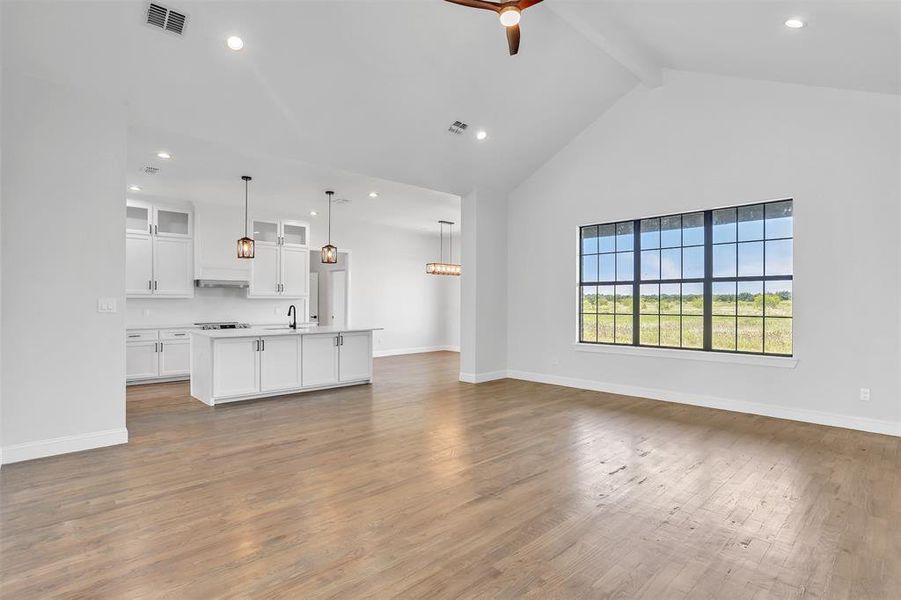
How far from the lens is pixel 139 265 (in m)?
7.12

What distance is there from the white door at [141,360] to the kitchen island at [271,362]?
142 centimetres

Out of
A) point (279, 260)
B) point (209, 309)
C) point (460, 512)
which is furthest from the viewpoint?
point (279, 260)

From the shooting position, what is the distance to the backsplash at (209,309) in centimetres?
743

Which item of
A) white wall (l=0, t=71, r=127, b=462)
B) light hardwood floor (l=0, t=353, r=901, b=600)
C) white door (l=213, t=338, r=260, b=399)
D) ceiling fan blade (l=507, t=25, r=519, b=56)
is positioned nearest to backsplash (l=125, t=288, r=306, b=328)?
white door (l=213, t=338, r=260, b=399)

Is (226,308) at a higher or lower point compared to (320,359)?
higher

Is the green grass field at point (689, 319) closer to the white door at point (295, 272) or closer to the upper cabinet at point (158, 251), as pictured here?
the white door at point (295, 272)

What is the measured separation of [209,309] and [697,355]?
751 centimetres

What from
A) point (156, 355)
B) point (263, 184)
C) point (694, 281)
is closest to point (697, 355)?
point (694, 281)

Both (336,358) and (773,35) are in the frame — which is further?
(336,358)

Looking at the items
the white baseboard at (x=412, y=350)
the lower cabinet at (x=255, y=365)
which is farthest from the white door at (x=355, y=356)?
the white baseboard at (x=412, y=350)

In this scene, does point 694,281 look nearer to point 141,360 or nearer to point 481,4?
point 481,4

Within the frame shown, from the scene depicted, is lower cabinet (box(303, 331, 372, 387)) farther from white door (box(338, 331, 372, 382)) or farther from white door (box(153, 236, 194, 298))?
white door (box(153, 236, 194, 298))

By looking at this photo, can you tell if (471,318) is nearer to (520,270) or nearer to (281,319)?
(520,270)

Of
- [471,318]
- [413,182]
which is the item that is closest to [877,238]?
[471,318]
